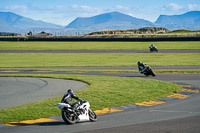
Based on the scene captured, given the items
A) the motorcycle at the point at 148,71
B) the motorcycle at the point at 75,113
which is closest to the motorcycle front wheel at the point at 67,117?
the motorcycle at the point at 75,113

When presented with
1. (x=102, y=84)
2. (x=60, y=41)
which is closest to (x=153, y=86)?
(x=102, y=84)

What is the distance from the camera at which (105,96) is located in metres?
22.2

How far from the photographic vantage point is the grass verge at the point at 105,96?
17.5 m

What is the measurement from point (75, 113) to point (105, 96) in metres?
7.19

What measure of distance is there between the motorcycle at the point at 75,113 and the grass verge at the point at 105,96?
7.41 ft

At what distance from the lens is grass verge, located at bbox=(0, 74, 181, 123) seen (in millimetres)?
17464

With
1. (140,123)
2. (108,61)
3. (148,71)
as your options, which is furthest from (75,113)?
(108,61)

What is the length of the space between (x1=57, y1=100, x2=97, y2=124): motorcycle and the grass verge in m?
2.26

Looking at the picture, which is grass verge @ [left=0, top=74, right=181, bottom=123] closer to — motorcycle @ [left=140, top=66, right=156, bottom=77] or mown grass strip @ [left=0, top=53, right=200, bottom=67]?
motorcycle @ [left=140, top=66, right=156, bottom=77]

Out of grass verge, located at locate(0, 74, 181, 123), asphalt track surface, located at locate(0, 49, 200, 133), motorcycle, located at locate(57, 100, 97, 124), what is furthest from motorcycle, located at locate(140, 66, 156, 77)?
motorcycle, located at locate(57, 100, 97, 124)

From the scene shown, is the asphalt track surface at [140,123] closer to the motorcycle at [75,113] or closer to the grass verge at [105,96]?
the motorcycle at [75,113]

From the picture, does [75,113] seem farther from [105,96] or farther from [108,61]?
[108,61]

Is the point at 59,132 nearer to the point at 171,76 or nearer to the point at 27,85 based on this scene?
the point at 27,85

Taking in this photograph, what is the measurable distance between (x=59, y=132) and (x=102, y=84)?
14.2m
